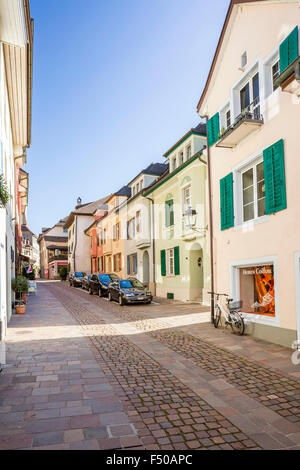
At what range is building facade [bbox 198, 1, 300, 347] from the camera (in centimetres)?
786

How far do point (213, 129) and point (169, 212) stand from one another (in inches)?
356

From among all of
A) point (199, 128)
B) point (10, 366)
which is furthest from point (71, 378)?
point (199, 128)

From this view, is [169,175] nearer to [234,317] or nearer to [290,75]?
[234,317]

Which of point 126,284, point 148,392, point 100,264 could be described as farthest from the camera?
point 100,264

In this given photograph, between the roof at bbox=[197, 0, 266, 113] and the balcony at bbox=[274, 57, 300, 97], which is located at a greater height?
the roof at bbox=[197, 0, 266, 113]

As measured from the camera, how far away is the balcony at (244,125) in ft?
29.3

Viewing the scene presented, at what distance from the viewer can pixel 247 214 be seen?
10055 mm

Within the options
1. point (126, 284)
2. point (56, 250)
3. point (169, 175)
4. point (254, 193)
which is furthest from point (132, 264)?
point (56, 250)

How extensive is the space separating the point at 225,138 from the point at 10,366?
7.86m

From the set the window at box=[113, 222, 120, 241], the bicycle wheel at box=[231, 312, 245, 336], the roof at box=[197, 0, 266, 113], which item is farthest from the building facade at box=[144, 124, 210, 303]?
the window at box=[113, 222, 120, 241]

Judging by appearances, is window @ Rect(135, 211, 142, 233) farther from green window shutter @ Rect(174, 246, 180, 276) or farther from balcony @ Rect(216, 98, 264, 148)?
balcony @ Rect(216, 98, 264, 148)

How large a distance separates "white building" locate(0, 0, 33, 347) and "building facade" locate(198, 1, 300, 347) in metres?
5.88

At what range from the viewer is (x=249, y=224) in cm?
955
